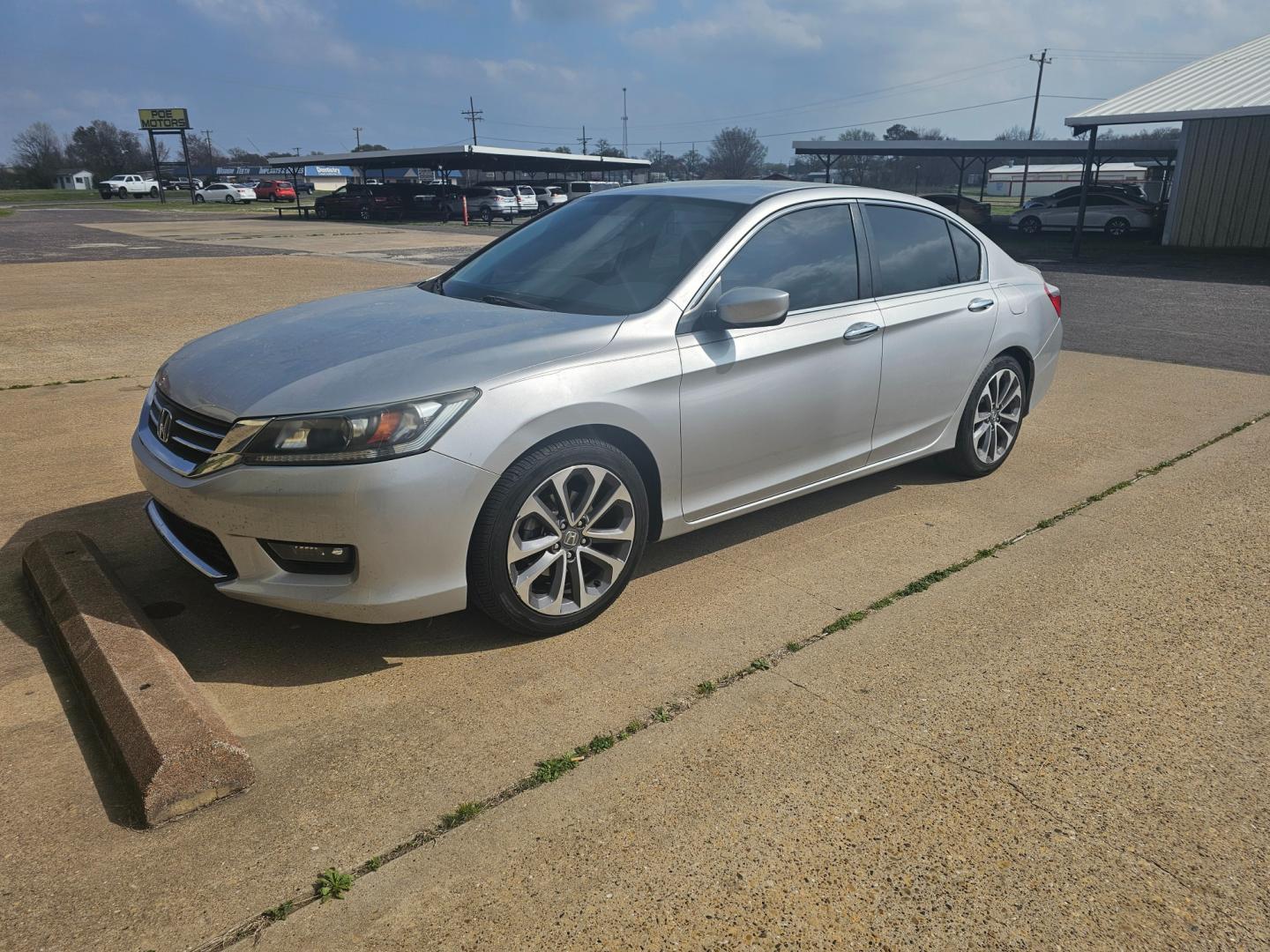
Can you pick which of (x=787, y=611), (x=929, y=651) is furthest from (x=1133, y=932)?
(x=787, y=611)

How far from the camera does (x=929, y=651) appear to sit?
11.5 feet

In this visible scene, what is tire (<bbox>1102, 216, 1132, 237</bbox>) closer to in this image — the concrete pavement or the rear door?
the rear door

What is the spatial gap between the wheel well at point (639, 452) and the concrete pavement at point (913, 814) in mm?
786

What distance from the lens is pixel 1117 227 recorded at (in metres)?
28.4

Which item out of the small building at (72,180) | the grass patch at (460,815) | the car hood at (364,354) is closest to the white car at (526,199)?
the car hood at (364,354)

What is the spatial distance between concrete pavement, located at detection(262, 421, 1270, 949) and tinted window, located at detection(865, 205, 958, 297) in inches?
69.9

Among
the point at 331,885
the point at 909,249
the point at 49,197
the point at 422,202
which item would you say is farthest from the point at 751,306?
the point at 49,197

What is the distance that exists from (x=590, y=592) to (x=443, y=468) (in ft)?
2.78

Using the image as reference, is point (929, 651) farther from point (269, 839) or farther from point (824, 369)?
point (269, 839)

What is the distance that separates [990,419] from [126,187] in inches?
3266

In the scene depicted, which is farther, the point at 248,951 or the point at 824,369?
the point at 824,369

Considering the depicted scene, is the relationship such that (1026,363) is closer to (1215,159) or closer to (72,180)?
(1215,159)

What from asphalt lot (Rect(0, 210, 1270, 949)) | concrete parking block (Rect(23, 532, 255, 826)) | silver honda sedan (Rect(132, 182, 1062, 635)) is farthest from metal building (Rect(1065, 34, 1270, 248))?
concrete parking block (Rect(23, 532, 255, 826))

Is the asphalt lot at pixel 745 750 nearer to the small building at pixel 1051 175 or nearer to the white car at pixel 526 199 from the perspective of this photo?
the white car at pixel 526 199
